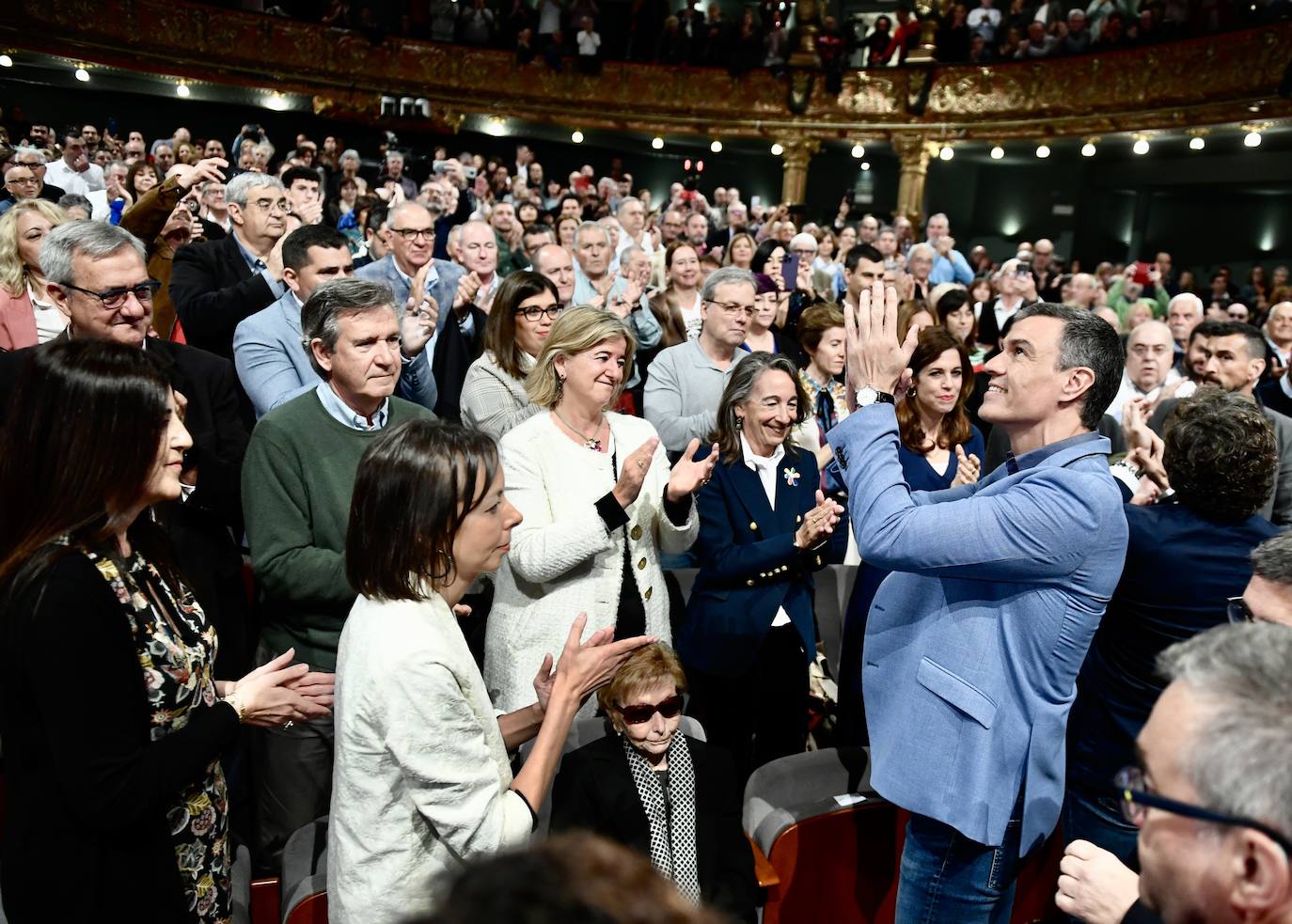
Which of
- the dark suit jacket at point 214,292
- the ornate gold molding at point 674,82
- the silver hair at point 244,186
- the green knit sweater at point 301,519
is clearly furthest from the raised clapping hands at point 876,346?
the ornate gold molding at point 674,82

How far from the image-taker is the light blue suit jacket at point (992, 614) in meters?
1.65

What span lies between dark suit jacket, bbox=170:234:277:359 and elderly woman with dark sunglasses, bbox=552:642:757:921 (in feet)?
6.44

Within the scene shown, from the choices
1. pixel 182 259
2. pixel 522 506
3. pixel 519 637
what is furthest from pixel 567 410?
pixel 182 259

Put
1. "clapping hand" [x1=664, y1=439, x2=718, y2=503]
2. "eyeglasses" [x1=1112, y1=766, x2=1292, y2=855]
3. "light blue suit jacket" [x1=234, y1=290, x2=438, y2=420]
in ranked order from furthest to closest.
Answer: "light blue suit jacket" [x1=234, y1=290, x2=438, y2=420] < "clapping hand" [x1=664, y1=439, x2=718, y2=503] < "eyeglasses" [x1=1112, y1=766, x2=1292, y2=855]

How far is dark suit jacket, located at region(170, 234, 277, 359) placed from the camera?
3.32 meters

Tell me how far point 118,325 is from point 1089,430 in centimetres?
218

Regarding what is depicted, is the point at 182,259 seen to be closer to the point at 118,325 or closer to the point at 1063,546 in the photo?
the point at 118,325

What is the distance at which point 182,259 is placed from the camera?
3582 mm

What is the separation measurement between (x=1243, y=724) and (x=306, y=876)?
63.0 inches

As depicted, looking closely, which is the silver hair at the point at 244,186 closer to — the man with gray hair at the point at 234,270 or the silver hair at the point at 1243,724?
the man with gray hair at the point at 234,270

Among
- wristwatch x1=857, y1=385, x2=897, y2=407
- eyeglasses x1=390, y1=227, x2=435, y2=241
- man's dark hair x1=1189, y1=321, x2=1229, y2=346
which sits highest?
eyeglasses x1=390, y1=227, x2=435, y2=241

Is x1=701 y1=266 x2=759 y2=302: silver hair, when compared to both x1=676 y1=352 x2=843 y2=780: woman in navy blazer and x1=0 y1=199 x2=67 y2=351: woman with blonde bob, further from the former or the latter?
x1=0 y1=199 x2=67 y2=351: woman with blonde bob

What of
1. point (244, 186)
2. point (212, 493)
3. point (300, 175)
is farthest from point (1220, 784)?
point (300, 175)

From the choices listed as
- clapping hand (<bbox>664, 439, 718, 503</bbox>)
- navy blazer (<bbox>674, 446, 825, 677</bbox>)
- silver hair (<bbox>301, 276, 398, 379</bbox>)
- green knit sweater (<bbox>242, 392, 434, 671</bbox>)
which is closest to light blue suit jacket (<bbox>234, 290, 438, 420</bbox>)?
silver hair (<bbox>301, 276, 398, 379</bbox>)
